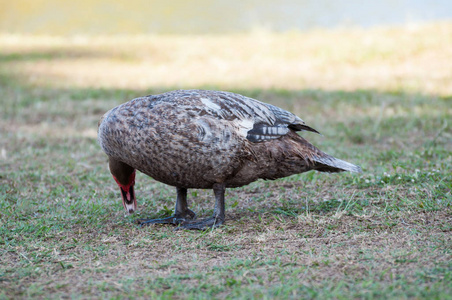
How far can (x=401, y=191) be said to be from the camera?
4.89 metres

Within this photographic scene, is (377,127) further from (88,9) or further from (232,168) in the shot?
(88,9)

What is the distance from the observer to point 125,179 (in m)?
4.74

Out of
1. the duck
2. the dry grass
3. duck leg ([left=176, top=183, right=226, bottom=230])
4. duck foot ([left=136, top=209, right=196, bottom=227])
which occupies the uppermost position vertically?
the dry grass

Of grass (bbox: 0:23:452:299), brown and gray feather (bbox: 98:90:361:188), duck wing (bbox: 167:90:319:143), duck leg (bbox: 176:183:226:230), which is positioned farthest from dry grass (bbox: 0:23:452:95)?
duck leg (bbox: 176:183:226:230)

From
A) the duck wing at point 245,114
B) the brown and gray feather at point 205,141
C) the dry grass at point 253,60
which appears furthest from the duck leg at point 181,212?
the dry grass at point 253,60

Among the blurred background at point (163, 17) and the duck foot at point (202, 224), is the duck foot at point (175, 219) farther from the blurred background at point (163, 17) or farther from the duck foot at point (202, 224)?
the blurred background at point (163, 17)

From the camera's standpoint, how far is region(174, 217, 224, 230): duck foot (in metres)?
4.44

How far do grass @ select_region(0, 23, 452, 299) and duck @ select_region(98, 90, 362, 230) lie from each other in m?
0.38

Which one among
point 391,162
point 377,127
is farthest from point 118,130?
point 377,127

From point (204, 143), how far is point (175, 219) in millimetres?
777

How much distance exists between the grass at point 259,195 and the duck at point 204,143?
38 centimetres

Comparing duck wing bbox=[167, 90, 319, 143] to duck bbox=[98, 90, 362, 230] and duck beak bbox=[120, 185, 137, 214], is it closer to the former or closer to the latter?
duck bbox=[98, 90, 362, 230]

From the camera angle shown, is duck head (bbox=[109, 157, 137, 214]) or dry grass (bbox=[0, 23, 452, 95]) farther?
dry grass (bbox=[0, 23, 452, 95])

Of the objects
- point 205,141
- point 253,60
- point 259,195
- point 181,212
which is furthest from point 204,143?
point 253,60
